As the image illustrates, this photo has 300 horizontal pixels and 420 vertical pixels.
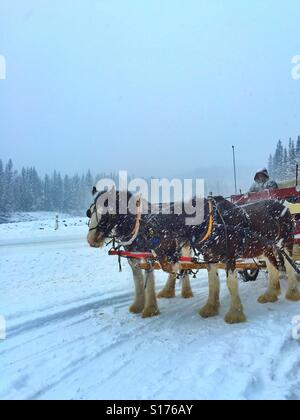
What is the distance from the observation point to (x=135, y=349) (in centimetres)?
441

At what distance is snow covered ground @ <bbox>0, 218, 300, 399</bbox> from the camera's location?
11.0ft

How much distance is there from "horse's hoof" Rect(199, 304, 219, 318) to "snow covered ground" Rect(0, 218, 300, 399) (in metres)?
0.15

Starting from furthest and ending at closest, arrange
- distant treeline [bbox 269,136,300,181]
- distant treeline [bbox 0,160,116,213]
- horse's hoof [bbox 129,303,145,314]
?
distant treeline [bbox 0,160,116,213], distant treeline [bbox 269,136,300,181], horse's hoof [bbox 129,303,145,314]

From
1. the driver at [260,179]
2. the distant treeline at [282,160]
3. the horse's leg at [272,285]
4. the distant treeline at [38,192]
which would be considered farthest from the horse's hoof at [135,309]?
the distant treeline at [38,192]

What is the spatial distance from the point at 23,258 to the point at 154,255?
639 cm

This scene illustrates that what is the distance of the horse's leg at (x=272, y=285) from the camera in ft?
20.9

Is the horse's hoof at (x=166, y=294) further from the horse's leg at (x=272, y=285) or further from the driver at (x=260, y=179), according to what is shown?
the driver at (x=260, y=179)

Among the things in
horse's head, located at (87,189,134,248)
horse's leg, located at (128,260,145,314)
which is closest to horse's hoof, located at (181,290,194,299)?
horse's leg, located at (128,260,145,314)

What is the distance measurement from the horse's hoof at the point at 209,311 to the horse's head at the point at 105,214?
1.99 metres

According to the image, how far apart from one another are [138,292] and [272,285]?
2.52 metres

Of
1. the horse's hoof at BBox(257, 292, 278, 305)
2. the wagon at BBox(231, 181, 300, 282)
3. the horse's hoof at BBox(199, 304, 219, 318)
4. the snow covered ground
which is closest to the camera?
the snow covered ground

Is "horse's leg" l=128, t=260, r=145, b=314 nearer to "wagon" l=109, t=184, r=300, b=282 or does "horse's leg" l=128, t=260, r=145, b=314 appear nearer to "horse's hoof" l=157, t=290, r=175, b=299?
"wagon" l=109, t=184, r=300, b=282

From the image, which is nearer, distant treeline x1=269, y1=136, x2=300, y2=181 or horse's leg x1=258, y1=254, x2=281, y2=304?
horse's leg x1=258, y1=254, x2=281, y2=304
